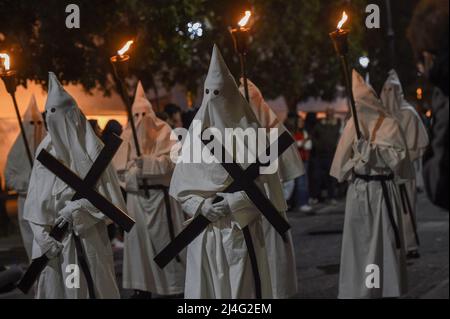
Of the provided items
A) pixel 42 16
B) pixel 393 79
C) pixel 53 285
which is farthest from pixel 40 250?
pixel 393 79

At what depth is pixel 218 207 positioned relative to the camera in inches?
252

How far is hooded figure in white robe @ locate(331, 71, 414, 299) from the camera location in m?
8.73

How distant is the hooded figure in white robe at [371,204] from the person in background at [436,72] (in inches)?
237

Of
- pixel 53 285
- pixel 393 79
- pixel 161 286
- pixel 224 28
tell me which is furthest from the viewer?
pixel 224 28

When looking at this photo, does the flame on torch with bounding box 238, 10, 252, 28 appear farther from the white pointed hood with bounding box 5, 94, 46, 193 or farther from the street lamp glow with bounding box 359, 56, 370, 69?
the street lamp glow with bounding box 359, 56, 370, 69

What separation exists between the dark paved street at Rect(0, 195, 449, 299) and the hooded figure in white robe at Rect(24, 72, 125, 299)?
A: 1.33m

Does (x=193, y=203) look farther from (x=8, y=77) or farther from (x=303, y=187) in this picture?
(x=303, y=187)

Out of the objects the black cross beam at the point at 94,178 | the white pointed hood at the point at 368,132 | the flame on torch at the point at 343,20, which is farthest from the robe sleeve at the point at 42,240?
the white pointed hood at the point at 368,132

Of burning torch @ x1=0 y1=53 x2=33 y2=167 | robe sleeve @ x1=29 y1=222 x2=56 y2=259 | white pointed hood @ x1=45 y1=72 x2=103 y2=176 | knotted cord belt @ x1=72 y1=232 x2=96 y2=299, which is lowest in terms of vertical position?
knotted cord belt @ x1=72 y1=232 x2=96 y2=299

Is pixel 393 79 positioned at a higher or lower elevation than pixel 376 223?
higher

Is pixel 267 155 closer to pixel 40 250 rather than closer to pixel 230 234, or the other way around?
pixel 230 234

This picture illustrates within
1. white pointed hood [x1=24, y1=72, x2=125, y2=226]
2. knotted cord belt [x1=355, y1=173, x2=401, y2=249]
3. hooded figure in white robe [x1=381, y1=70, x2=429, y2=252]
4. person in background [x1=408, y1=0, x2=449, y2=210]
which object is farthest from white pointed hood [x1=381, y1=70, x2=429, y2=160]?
person in background [x1=408, y1=0, x2=449, y2=210]

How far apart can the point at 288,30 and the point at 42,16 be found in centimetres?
1661

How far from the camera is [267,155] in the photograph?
658 cm
